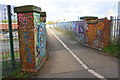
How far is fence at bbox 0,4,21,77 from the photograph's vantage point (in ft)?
14.5

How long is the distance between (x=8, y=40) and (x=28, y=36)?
76 cm

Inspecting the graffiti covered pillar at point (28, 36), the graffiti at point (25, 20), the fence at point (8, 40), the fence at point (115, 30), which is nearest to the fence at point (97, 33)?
the fence at point (115, 30)

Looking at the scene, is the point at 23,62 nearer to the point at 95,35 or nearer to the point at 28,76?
the point at 28,76

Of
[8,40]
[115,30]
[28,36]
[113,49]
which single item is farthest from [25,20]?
[115,30]

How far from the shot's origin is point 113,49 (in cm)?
758

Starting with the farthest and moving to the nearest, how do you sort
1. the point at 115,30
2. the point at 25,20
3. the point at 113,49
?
the point at 115,30 < the point at 113,49 < the point at 25,20

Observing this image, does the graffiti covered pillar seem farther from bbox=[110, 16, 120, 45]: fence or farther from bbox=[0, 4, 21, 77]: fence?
bbox=[110, 16, 120, 45]: fence

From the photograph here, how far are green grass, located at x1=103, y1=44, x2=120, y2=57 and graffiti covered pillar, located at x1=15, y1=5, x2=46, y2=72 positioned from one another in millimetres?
4620

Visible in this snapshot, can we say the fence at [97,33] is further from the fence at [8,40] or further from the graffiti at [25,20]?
the fence at [8,40]

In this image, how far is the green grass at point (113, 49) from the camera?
281 inches

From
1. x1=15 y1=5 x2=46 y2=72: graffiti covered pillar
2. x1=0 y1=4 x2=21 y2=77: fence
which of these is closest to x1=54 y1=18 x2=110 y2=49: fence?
x1=15 y1=5 x2=46 y2=72: graffiti covered pillar

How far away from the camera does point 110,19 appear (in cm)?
828

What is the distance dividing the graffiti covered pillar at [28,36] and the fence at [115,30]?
546 cm

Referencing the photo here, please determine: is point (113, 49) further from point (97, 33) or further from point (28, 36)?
point (28, 36)
